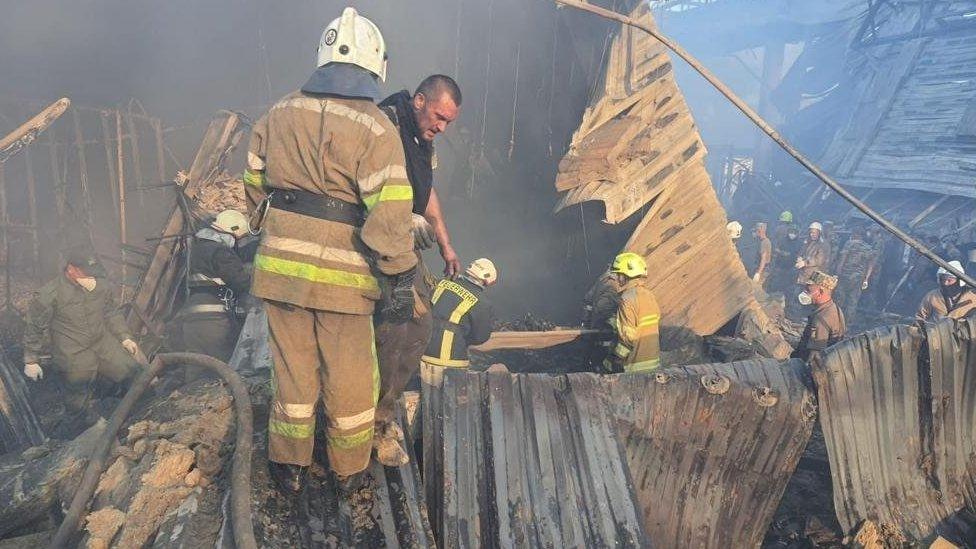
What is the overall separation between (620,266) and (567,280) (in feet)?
9.65

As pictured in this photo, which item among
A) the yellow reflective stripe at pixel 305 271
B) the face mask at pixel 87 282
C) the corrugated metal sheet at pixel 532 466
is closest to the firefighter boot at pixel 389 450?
the corrugated metal sheet at pixel 532 466

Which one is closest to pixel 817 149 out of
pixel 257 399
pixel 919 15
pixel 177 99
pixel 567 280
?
pixel 919 15

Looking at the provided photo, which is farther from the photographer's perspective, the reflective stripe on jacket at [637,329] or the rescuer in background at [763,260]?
the rescuer in background at [763,260]

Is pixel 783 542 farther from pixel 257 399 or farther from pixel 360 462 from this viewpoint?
pixel 257 399

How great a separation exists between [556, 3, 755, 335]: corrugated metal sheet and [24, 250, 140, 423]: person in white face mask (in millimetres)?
4713

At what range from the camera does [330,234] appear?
2174 mm

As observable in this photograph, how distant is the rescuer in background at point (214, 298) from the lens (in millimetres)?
5426

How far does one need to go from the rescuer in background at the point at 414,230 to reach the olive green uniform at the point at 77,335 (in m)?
4.17

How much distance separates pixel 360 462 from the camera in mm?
2412

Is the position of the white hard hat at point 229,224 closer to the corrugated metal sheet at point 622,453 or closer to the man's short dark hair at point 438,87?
the corrugated metal sheet at point 622,453

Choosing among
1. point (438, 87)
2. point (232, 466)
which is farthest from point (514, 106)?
point (232, 466)

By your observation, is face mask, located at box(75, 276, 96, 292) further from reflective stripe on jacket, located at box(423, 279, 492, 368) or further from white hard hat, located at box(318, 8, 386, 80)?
white hard hat, located at box(318, 8, 386, 80)

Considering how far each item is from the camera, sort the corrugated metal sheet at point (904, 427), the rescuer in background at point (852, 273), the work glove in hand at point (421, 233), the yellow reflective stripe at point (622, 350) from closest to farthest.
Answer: the work glove in hand at point (421, 233), the corrugated metal sheet at point (904, 427), the yellow reflective stripe at point (622, 350), the rescuer in background at point (852, 273)

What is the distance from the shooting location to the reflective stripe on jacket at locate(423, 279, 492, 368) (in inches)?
175
